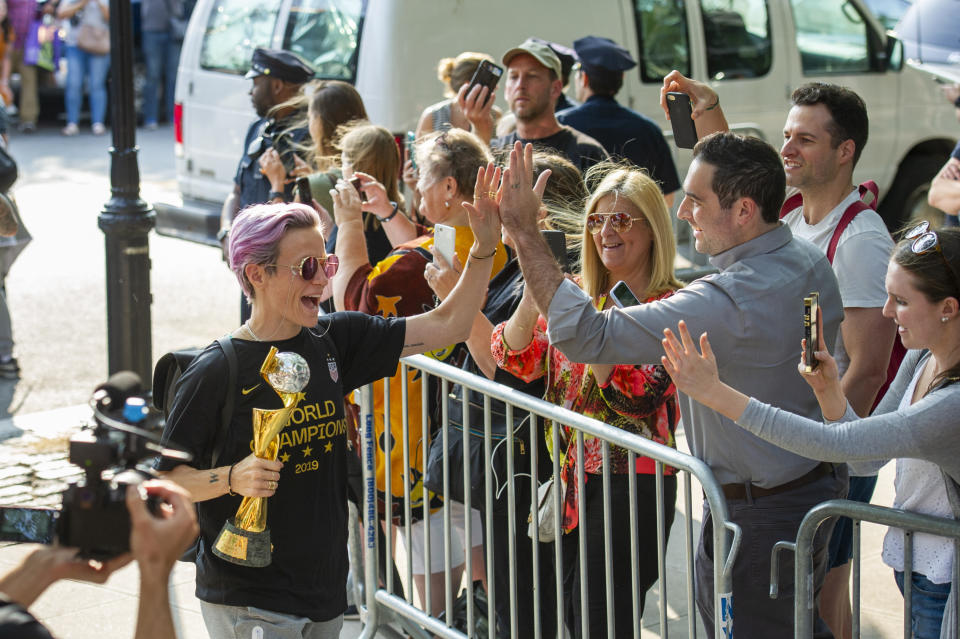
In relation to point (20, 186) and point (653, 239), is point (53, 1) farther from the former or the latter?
point (653, 239)

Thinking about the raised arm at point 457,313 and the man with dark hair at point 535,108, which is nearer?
the raised arm at point 457,313

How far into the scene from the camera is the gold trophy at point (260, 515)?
3.17 m

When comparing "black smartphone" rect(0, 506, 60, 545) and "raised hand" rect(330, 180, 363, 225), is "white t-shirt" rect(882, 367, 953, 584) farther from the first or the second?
"raised hand" rect(330, 180, 363, 225)

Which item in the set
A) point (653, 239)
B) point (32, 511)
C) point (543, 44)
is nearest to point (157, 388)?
point (32, 511)

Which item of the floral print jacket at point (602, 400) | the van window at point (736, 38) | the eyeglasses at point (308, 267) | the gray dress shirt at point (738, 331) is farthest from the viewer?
the van window at point (736, 38)

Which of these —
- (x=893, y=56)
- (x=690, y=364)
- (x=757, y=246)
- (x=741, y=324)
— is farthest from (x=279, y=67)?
(x=893, y=56)

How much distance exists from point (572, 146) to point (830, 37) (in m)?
4.91

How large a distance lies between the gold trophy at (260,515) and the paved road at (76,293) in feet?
14.4

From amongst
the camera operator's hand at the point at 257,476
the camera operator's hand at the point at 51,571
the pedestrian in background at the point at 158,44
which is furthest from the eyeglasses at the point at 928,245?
the pedestrian in background at the point at 158,44

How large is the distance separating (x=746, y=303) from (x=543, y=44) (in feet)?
11.5

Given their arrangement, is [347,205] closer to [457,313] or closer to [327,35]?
[457,313]

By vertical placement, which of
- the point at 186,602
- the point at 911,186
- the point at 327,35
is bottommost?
the point at 186,602

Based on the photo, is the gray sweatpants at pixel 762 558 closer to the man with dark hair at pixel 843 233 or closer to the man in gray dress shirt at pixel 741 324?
the man in gray dress shirt at pixel 741 324

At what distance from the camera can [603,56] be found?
678cm
